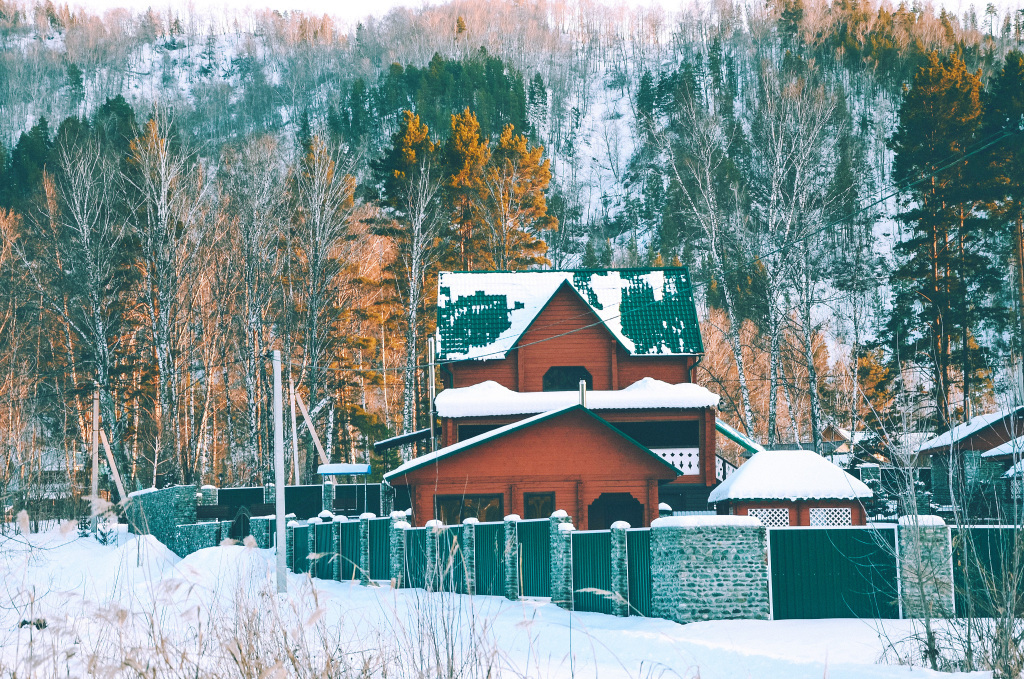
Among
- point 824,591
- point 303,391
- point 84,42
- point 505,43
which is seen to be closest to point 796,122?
point 303,391

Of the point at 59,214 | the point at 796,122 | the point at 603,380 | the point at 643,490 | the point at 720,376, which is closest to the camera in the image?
the point at 643,490

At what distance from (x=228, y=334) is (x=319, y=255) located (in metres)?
9.26

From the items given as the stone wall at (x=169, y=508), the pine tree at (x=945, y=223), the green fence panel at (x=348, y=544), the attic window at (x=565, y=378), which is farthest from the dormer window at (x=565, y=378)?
the pine tree at (x=945, y=223)

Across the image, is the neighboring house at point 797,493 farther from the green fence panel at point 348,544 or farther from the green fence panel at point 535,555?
the green fence panel at point 348,544

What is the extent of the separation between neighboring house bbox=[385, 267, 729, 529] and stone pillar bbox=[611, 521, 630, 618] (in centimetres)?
579

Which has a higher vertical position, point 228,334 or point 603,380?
point 228,334

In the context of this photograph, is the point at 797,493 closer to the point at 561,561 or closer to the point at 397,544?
the point at 561,561

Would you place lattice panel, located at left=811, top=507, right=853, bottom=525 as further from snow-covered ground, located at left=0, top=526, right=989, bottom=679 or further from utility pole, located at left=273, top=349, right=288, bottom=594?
utility pole, located at left=273, top=349, right=288, bottom=594

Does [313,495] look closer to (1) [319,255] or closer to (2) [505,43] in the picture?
(1) [319,255]

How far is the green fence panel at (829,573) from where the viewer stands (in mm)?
15344

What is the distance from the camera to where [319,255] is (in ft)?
127

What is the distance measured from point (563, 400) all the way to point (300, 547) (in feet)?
27.9

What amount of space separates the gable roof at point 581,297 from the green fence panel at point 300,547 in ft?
24.3

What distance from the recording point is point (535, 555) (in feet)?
58.2
